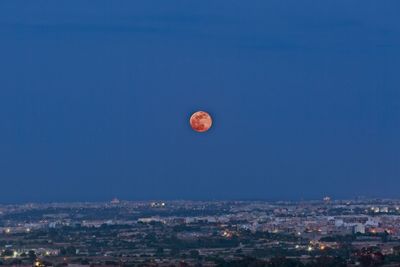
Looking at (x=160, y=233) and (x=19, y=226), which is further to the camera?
(x=19, y=226)

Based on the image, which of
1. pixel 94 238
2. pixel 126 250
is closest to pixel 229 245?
pixel 126 250

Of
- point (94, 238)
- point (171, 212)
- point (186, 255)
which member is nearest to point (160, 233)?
point (94, 238)

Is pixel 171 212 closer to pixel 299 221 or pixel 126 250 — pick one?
pixel 299 221

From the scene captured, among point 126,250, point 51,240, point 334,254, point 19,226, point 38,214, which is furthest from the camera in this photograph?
point 38,214

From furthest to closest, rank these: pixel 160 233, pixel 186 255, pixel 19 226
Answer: pixel 19 226 → pixel 160 233 → pixel 186 255

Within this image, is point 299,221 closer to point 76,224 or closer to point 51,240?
point 76,224

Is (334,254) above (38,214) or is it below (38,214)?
below
